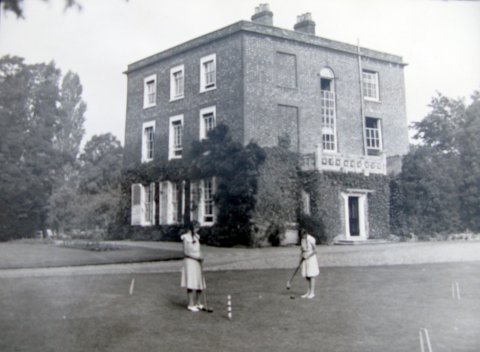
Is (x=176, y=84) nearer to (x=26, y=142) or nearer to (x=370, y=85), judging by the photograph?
(x=370, y=85)

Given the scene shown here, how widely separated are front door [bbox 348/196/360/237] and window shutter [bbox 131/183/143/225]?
25.2 feet

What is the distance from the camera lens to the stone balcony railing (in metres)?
17.0

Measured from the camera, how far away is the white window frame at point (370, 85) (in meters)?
20.0

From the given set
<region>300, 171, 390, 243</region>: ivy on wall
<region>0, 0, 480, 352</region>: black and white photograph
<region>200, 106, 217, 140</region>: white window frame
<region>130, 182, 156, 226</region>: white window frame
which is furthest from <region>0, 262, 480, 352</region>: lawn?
<region>130, 182, 156, 226</region>: white window frame

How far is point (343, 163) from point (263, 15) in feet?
20.2

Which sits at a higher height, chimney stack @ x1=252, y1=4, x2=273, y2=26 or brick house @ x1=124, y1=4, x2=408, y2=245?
chimney stack @ x1=252, y1=4, x2=273, y2=26

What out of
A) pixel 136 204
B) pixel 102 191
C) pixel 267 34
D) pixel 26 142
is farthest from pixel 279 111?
pixel 26 142

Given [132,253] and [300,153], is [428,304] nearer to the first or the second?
[132,253]

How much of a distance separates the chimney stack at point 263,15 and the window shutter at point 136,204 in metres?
7.85

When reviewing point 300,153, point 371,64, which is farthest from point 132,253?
point 371,64

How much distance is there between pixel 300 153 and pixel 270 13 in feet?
17.4

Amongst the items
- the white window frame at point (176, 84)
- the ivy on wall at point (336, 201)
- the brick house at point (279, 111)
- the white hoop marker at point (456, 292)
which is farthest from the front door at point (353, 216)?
the white hoop marker at point (456, 292)

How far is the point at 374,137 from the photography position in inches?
798

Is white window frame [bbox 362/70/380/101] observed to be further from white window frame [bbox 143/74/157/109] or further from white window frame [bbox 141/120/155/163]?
white window frame [bbox 141/120/155/163]
